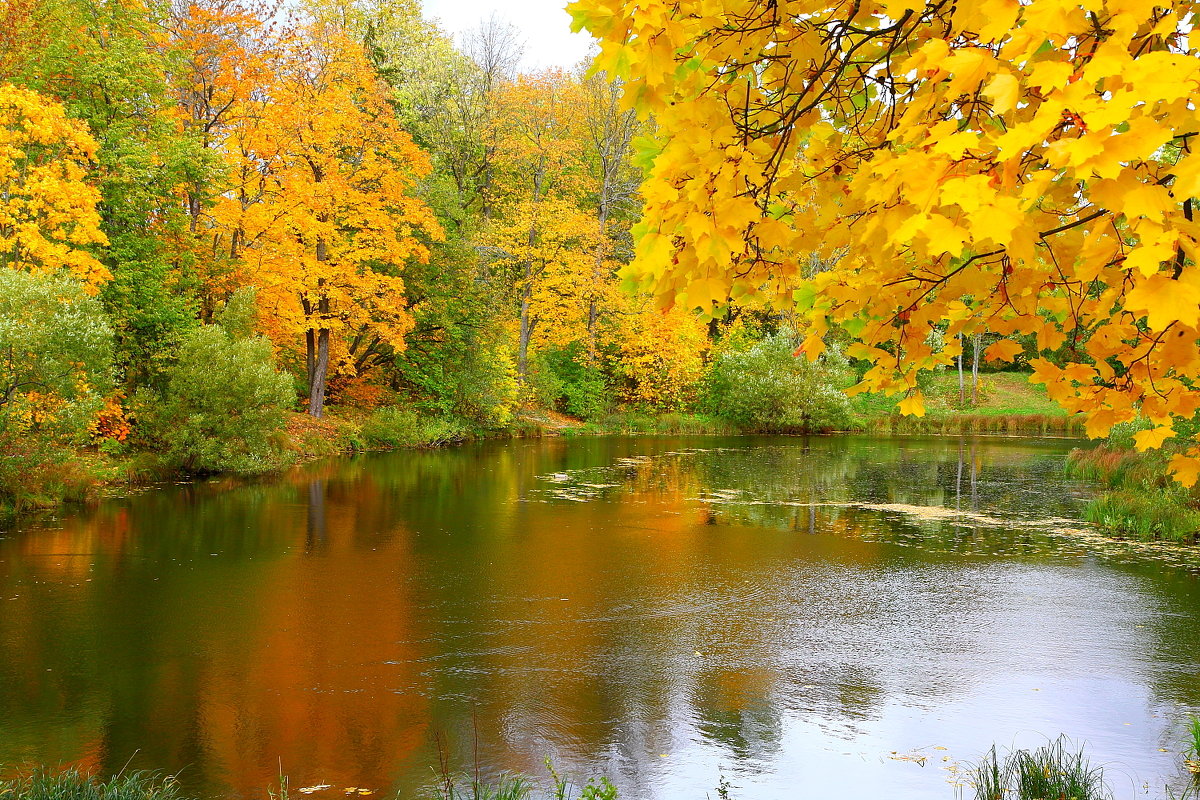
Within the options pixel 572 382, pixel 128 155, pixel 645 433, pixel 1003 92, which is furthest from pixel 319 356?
pixel 1003 92

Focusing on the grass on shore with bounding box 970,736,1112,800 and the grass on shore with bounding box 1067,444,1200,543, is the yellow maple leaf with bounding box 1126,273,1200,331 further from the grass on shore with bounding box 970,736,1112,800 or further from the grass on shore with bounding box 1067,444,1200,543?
the grass on shore with bounding box 1067,444,1200,543

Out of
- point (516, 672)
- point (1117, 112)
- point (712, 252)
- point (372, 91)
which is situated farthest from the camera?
point (372, 91)

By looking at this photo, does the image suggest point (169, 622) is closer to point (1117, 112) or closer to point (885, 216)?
point (885, 216)

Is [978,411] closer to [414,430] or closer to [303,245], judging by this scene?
[414,430]

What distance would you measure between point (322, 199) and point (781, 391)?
16491mm

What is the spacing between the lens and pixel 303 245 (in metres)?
20.8

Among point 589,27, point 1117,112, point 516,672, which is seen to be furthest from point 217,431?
point 1117,112

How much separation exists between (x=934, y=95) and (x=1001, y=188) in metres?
0.43

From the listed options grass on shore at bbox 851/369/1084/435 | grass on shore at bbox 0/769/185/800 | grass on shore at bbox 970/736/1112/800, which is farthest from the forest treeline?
grass on shore at bbox 0/769/185/800

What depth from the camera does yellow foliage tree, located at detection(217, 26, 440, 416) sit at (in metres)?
19.8

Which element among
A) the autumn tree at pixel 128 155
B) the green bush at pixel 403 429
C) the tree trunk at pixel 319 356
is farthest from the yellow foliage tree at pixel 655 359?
the autumn tree at pixel 128 155

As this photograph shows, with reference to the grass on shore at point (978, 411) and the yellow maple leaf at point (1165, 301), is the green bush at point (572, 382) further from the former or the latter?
the yellow maple leaf at point (1165, 301)

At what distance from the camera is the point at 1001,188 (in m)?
1.63

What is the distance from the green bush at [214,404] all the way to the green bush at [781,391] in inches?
700
